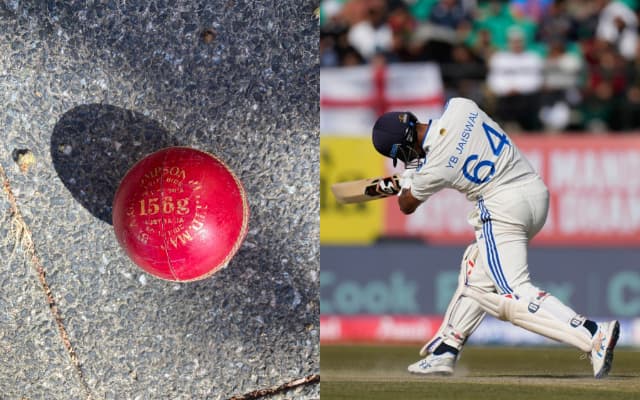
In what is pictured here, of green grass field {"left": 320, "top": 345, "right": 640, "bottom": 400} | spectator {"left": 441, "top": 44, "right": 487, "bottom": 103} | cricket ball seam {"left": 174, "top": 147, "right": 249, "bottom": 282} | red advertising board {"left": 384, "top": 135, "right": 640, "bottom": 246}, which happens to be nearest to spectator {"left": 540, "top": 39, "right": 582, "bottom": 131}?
red advertising board {"left": 384, "top": 135, "right": 640, "bottom": 246}

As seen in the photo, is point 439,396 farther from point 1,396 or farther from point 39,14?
point 39,14

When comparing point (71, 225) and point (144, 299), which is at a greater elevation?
point (71, 225)

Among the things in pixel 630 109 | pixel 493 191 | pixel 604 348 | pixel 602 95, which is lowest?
pixel 604 348

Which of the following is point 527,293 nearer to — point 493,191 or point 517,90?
point 493,191

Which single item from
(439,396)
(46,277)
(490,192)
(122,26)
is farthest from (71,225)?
(490,192)

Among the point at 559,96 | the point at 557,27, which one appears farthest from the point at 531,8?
the point at 559,96

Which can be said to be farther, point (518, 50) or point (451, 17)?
point (451, 17)
